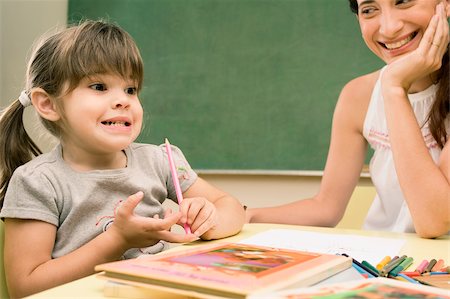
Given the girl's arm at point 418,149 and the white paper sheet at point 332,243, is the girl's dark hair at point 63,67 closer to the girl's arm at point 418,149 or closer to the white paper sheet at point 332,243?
the white paper sheet at point 332,243

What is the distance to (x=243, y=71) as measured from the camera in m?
2.47

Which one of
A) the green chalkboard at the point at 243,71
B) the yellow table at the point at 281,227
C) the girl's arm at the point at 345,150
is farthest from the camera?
the green chalkboard at the point at 243,71

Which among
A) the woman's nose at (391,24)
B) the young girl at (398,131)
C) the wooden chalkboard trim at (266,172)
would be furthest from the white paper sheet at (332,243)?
the wooden chalkboard trim at (266,172)

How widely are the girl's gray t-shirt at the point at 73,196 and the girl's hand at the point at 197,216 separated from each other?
0.13m

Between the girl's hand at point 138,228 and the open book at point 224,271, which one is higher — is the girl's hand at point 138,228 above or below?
below

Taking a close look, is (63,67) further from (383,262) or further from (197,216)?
(383,262)

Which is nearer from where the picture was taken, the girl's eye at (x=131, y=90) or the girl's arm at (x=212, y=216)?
the girl's arm at (x=212, y=216)

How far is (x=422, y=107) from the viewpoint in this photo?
4.74 feet

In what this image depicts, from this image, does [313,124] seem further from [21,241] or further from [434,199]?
[21,241]

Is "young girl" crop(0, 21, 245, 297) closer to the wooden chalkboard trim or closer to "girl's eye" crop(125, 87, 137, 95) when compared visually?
"girl's eye" crop(125, 87, 137, 95)

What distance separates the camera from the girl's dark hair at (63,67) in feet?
3.43

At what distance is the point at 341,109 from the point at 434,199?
0.51m

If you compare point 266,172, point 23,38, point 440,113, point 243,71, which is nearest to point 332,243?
point 440,113

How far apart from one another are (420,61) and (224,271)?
2.80ft
